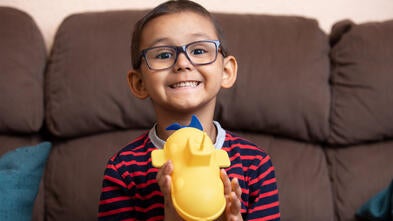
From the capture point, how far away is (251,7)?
1854 millimetres

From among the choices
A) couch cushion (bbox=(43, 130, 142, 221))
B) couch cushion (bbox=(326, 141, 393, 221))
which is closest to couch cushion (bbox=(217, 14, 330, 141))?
couch cushion (bbox=(326, 141, 393, 221))

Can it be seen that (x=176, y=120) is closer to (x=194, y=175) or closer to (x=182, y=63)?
(x=182, y=63)

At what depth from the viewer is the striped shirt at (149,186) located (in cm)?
107

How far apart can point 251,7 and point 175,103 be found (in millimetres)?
973

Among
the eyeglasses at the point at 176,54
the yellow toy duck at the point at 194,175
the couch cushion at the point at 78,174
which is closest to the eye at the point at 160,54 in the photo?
the eyeglasses at the point at 176,54

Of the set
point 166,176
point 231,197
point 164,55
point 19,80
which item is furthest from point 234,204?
point 19,80

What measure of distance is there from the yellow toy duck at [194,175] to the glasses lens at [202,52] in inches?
9.2

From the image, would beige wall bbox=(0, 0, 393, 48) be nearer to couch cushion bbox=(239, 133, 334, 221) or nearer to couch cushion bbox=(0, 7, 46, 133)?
couch cushion bbox=(0, 7, 46, 133)

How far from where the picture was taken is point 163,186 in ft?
2.67

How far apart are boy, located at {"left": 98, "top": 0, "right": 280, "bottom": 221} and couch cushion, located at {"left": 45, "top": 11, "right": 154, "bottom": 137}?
1.46ft

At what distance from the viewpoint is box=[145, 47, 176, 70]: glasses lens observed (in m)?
1.02

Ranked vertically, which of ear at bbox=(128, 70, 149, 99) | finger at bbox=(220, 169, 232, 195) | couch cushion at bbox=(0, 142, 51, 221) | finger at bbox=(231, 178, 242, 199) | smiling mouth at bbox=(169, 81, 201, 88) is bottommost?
couch cushion at bbox=(0, 142, 51, 221)

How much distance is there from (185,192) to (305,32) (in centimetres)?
104

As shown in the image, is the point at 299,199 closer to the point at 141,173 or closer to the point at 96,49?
the point at 141,173
